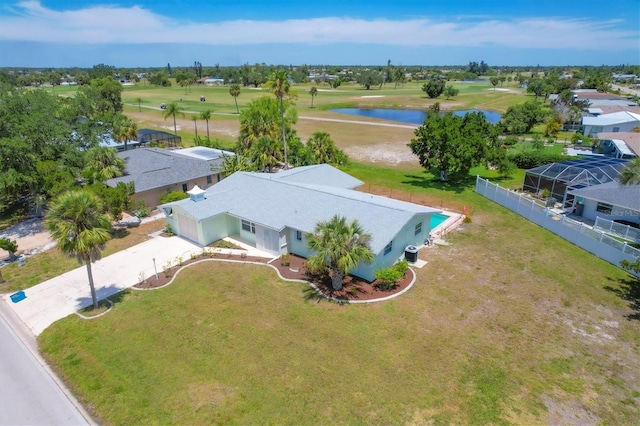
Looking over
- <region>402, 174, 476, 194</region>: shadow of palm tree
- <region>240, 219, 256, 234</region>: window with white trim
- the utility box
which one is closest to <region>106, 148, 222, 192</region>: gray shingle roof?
<region>240, 219, 256, 234</region>: window with white trim

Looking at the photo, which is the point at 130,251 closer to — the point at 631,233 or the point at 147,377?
the point at 147,377

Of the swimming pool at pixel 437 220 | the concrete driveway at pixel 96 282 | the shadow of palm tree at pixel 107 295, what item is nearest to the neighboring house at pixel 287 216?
the concrete driveway at pixel 96 282

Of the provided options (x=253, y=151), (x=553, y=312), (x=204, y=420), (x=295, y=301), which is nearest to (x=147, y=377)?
(x=204, y=420)

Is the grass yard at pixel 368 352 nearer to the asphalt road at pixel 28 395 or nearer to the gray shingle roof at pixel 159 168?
the asphalt road at pixel 28 395

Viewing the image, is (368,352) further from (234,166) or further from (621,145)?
(621,145)

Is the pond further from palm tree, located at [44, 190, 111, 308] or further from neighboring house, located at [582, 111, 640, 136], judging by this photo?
palm tree, located at [44, 190, 111, 308]
